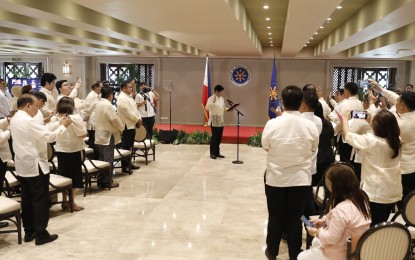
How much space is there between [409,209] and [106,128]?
4.29 m

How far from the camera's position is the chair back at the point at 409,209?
3211mm

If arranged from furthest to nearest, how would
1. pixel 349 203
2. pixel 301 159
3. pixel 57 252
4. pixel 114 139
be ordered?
pixel 114 139 → pixel 57 252 → pixel 301 159 → pixel 349 203

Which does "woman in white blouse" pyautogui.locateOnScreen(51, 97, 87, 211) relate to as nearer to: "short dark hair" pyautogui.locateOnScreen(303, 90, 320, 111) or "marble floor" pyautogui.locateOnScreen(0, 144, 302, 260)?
"marble floor" pyautogui.locateOnScreen(0, 144, 302, 260)

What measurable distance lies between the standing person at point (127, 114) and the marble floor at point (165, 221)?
0.56 metres

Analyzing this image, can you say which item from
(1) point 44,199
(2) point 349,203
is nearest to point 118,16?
(1) point 44,199

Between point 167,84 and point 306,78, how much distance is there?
481 centimetres

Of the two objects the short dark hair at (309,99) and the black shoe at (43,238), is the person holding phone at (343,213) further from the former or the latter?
the black shoe at (43,238)

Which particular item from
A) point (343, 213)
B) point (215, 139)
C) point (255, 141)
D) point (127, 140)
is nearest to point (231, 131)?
point (255, 141)

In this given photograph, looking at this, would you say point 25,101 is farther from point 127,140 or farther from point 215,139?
point 215,139

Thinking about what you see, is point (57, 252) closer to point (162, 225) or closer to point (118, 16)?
point (162, 225)

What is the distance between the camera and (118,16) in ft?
18.6

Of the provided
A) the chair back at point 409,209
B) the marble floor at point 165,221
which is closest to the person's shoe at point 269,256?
the marble floor at point 165,221

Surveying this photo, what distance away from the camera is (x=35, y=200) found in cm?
399

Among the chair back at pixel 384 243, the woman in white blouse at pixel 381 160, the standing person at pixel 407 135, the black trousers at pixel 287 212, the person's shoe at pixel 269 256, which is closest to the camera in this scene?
the chair back at pixel 384 243
